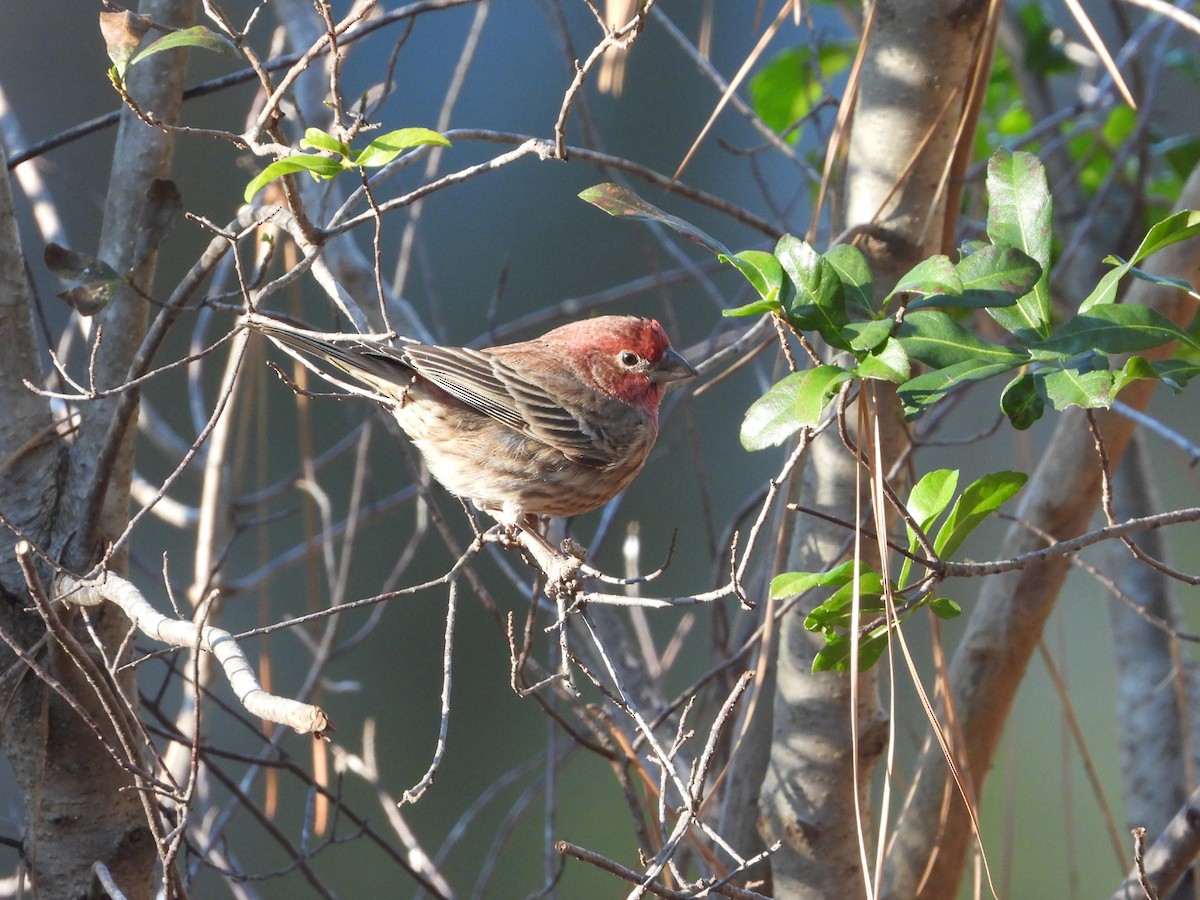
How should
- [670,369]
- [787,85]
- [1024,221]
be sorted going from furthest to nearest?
[787,85], [670,369], [1024,221]

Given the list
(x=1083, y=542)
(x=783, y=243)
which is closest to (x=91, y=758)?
(x=783, y=243)

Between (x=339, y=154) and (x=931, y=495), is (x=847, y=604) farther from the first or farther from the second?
(x=339, y=154)

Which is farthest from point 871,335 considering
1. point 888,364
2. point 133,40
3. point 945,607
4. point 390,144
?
point 133,40

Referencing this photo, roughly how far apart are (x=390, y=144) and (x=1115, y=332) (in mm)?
1147

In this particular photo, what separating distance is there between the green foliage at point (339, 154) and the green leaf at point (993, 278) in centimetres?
82

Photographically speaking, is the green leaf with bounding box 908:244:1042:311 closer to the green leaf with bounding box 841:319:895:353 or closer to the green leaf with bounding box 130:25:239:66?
the green leaf with bounding box 841:319:895:353

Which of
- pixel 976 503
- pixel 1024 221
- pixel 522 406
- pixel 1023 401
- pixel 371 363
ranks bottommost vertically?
pixel 976 503

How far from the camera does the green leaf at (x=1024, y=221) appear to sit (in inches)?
65.6

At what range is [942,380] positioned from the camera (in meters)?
1.61

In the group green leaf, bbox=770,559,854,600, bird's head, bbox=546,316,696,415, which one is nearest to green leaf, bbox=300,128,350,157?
green leaf, bbox=770,559,854,600

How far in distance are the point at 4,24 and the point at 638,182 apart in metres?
4.22

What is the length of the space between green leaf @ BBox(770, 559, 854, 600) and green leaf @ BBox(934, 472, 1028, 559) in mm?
152

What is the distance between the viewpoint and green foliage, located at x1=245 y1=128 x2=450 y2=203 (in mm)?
1740

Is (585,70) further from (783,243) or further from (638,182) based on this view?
(638,182)
